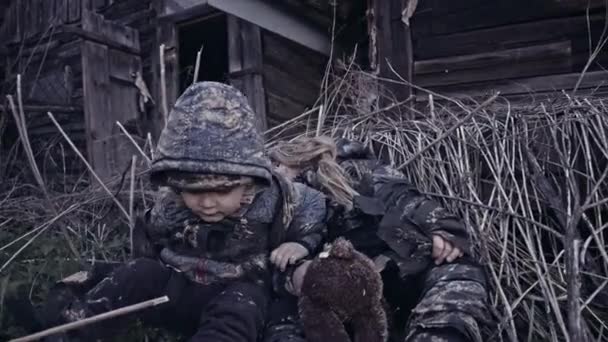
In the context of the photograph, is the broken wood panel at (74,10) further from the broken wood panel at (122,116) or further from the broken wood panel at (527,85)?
the broken wood panel at (527,85)

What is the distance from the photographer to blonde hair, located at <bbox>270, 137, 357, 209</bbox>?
104 inches

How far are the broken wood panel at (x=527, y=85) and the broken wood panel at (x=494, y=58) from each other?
12 centimetres

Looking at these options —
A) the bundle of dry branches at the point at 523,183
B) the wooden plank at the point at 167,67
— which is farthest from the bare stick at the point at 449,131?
the wooden plank at the point at 167,67

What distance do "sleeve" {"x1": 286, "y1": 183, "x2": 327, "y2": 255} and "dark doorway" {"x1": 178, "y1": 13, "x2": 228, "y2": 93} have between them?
418 cm

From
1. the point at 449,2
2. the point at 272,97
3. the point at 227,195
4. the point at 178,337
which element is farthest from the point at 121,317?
the point at 272,97

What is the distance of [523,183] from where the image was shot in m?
2.83

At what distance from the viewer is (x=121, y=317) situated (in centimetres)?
218

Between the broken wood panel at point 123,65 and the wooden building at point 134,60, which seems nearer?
the wooden building at point 134,60

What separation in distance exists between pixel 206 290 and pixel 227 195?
326mm

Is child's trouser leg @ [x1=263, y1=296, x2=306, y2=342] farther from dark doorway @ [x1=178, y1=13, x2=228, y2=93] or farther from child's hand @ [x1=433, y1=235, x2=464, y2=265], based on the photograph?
dark doorway @ [x1=178, y1=13, x2=228, y2=93]

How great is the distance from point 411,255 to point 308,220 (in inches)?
15.2

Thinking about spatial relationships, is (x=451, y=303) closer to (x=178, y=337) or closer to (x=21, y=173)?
(x=178, y=337)

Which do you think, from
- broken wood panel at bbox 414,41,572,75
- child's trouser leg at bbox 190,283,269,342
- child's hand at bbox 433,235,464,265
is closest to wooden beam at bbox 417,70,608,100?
→ broken wood panel at bbox 414,41,572,75

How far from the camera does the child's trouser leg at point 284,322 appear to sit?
6.99ft
